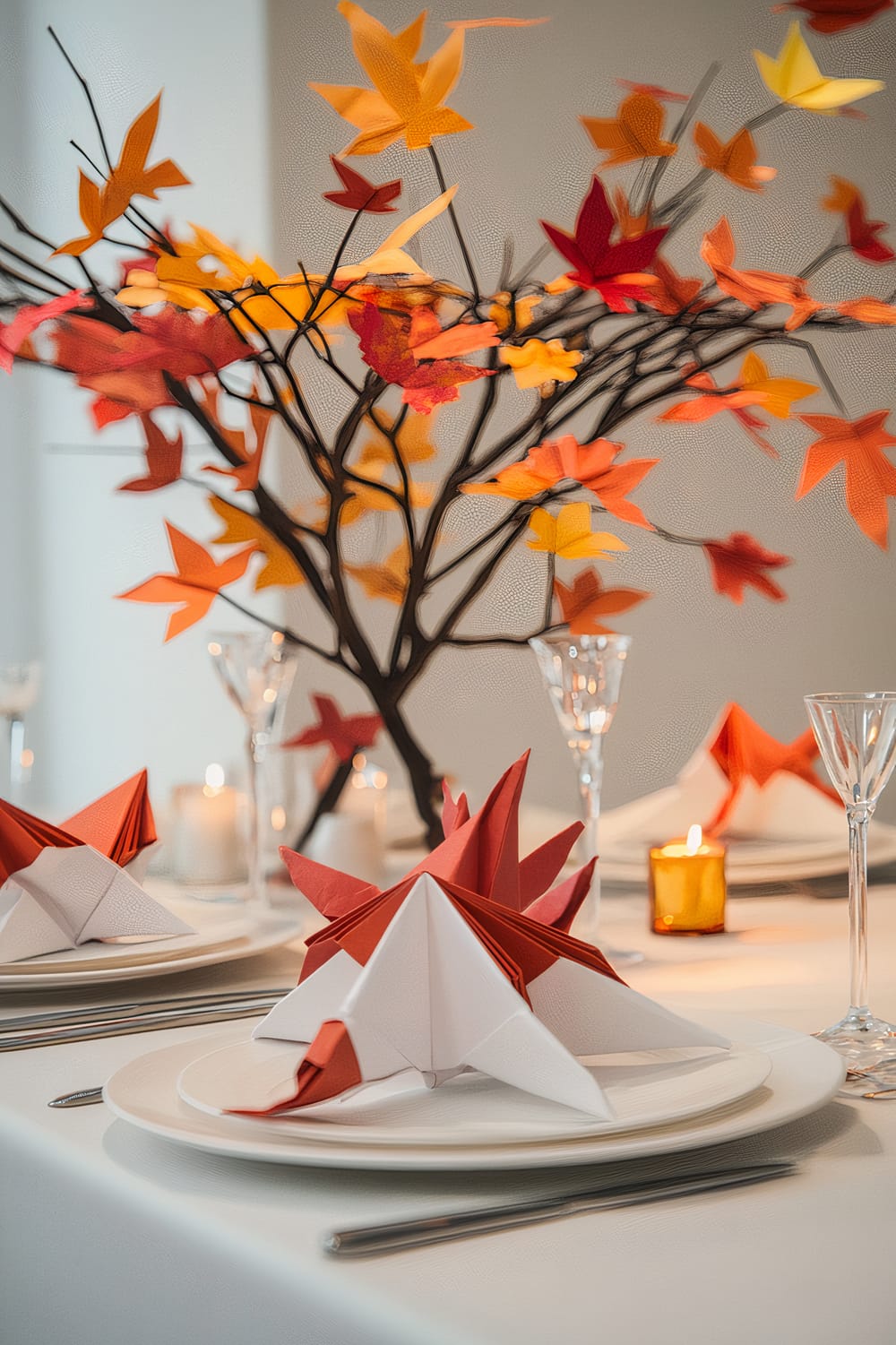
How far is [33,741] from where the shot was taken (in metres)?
2.04

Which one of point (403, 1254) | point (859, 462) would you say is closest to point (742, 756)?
point (859, 462)

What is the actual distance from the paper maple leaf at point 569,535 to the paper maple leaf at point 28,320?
1.37 ft

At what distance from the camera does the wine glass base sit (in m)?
0.71

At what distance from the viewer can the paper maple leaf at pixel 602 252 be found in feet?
3.59

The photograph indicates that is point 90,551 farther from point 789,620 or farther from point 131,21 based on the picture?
point 789,620

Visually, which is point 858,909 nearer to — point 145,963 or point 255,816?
point 145,963

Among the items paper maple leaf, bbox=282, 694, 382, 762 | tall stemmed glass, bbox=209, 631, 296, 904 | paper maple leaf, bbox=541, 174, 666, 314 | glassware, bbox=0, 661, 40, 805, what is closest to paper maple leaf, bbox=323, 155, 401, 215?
paper maple leaf, bbox=541, 174, 666, 314

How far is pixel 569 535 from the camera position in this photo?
1.25 m

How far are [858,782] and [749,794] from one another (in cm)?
62

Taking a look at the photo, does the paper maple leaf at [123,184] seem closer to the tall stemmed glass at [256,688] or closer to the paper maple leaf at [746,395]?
the tall stemmed glass at [256,688]

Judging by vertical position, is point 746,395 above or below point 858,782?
above

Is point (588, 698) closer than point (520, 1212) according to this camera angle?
No

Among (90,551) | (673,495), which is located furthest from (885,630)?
(90,551)

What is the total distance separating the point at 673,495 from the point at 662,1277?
4.05 feet
